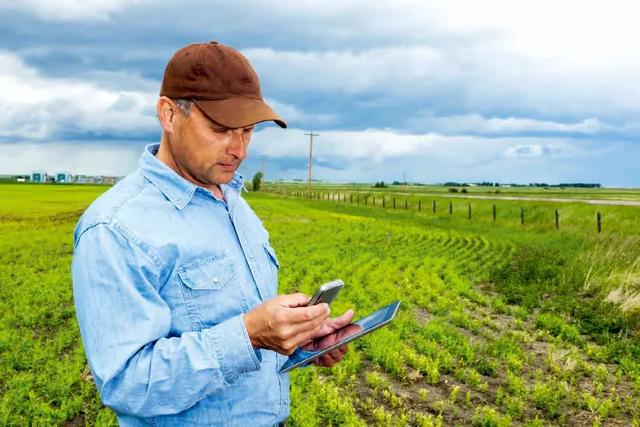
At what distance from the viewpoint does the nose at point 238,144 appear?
7.18 ft

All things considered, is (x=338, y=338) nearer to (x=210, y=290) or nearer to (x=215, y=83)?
(x=210, y=290)

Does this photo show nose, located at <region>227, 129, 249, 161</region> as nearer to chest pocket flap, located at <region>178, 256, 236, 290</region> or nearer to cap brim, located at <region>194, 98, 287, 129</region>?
cap brim, located at <region>194, 98, 287, 129</region>

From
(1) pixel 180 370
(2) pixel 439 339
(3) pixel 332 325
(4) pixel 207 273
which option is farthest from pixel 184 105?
(2) pixel 439 339

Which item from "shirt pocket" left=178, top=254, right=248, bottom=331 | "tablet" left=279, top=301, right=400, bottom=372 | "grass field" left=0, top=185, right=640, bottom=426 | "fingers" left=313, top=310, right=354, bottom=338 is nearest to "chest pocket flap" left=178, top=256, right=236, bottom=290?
"shirt pocket" left=178, top=254, right=248, bottom=331

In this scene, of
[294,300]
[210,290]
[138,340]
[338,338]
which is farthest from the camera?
[338,338]

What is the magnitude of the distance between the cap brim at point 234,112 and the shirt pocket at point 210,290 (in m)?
0.48

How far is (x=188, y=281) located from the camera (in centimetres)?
200

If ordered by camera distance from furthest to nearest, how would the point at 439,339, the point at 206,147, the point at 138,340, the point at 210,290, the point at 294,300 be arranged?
the point at 439,339 → the point at 206,147 → the point at 210,290 → the point at 294,300 → the point at 138,340

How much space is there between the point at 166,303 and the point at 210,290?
16 cm

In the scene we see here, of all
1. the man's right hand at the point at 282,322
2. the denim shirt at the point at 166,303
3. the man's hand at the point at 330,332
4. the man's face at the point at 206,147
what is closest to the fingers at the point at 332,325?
the man's hand at the point at 330,332

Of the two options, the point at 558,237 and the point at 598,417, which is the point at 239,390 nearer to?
the point at 598,417

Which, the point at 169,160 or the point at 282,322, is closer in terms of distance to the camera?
the point at 282,322

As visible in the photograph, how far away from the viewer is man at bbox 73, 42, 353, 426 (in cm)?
185

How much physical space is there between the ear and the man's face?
0.02 meters
